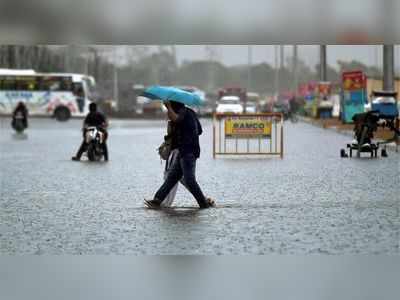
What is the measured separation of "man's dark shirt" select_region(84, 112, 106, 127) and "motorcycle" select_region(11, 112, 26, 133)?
1646cm

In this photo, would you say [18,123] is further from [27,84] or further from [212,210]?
[212,210]

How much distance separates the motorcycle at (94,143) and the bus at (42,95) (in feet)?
126

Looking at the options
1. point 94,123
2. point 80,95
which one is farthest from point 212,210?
point 80,95

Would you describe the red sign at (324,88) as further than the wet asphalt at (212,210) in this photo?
Yes

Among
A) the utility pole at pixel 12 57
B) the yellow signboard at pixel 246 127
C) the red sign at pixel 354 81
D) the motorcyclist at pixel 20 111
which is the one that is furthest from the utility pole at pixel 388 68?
the utility pole at pixel 12 57

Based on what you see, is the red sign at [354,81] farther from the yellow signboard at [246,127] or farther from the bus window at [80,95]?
the bus window at [80,95]

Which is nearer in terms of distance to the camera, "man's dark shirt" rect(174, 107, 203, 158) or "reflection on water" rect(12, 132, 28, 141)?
"man's dark shirt" rect(174, 107, 203, 158)

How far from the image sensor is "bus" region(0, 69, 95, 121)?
6097cm

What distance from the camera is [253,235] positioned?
10172 mm

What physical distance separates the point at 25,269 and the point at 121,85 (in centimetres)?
8122

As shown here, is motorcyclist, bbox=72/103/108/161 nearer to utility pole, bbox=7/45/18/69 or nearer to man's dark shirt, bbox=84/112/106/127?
man's dark shirt, bbox=84/112/106/127

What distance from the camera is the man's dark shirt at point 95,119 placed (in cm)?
2311

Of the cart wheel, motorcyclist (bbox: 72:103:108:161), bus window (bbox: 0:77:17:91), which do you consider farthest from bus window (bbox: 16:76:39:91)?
the cart wheel

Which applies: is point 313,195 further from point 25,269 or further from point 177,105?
point 25,269
